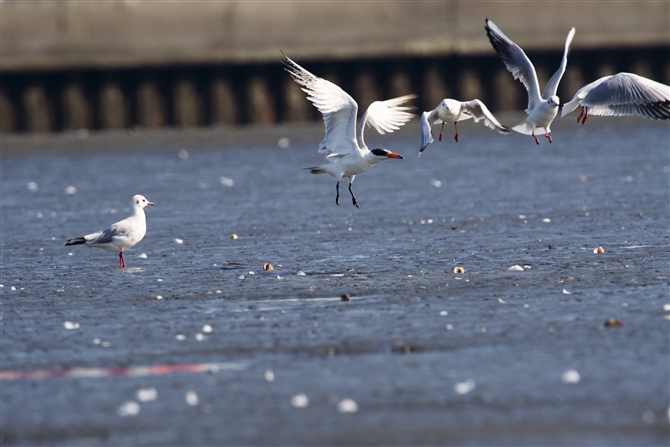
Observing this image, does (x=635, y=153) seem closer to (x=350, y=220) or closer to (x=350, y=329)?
(x=350, y=220)

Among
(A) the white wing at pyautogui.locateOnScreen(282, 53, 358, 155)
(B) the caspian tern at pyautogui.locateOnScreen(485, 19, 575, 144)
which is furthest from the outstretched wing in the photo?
(A) the white wing at pyautogui.locateOnScreen(282, 53, 358, 155)

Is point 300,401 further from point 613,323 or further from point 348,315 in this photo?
point 613,323

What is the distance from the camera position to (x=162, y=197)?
16.1 m

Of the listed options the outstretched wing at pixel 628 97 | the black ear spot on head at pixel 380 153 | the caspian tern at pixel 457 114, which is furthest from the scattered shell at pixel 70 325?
the outstretched wing at pixel 628 97

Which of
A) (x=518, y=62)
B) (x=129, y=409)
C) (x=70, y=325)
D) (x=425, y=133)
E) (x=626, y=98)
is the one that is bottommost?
(x=70, y=325)

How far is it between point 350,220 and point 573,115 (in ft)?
55.5

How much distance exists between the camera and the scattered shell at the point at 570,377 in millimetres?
5902

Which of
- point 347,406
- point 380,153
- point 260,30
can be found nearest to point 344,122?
point 380,153

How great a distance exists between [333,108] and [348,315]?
139 inches

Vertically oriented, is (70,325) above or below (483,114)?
below

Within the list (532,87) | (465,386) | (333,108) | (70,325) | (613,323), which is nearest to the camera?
(465,386)

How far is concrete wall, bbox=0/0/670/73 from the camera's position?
24469mm

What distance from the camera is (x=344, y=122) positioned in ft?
36.3

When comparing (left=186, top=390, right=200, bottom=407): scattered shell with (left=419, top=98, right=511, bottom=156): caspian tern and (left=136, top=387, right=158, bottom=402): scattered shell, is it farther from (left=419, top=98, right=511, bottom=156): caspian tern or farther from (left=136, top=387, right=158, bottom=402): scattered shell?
(left=419, top=98, right=511, bottom=156): caspian tern
